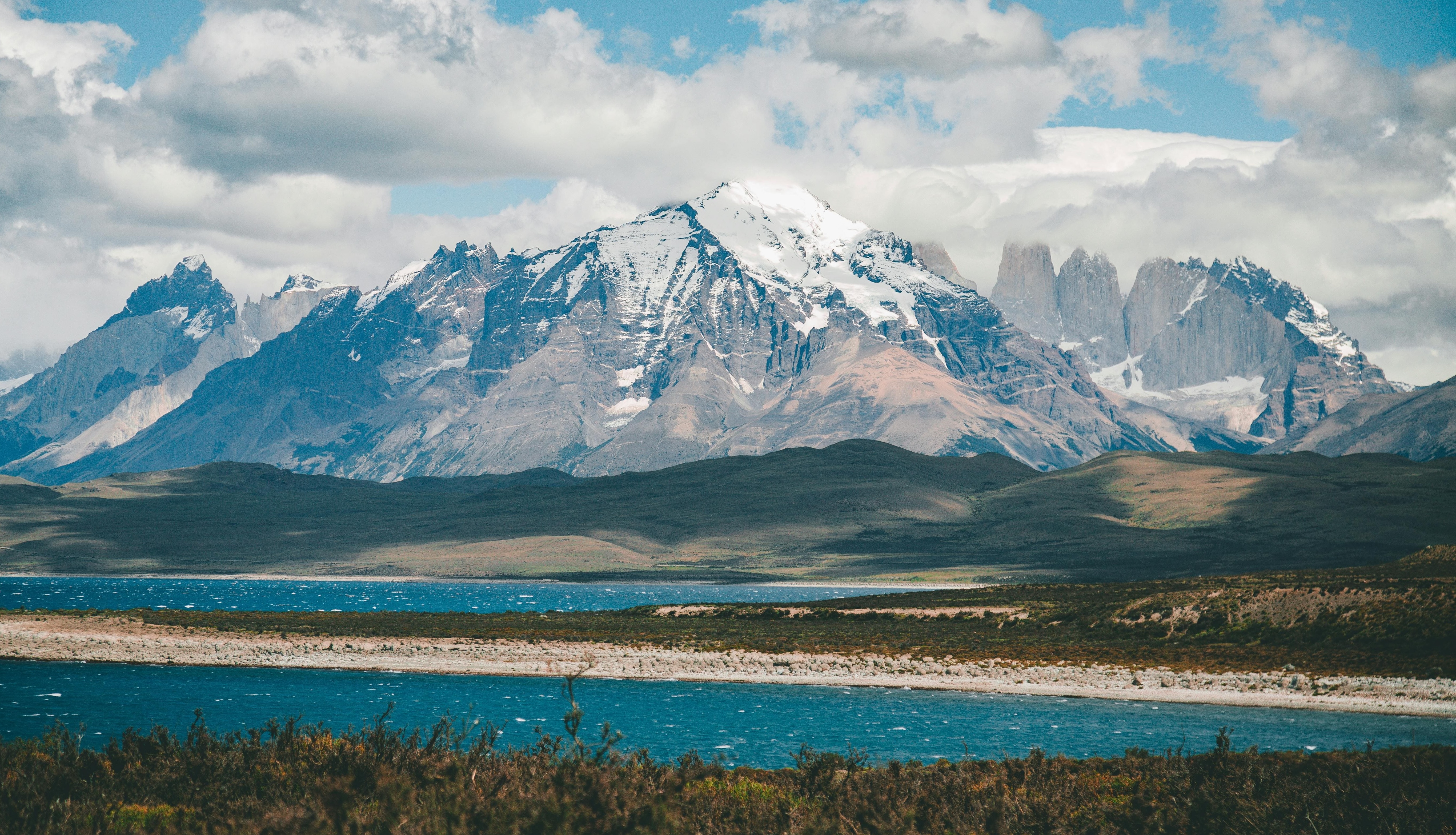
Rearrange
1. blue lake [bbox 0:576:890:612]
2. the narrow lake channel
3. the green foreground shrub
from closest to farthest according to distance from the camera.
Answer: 1. the green foreground shrub
2. the narrow lake channel
3. blue lake [bbox 0:576:890:612]

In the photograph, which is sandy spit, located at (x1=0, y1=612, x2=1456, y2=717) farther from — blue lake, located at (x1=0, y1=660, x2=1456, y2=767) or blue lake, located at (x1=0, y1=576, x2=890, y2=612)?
blue lake, located at (x1=0, y1=576, x2=890, y2=612)

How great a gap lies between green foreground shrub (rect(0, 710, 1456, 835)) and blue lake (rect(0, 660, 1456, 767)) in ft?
48.2

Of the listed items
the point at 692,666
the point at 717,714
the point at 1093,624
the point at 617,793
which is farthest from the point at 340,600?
the point at 617,793

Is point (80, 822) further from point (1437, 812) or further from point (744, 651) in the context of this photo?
point (744, 651)

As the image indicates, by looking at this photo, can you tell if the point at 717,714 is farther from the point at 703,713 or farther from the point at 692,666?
the point at 692,666

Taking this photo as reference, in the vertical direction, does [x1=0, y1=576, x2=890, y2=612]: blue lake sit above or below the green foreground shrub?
below

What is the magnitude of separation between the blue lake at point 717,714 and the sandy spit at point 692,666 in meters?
1.82

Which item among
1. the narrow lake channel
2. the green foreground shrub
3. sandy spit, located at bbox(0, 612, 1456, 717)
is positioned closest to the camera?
the green foreground shrub

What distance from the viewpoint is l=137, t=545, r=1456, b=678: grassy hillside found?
7188cm

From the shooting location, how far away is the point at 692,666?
75.8 m

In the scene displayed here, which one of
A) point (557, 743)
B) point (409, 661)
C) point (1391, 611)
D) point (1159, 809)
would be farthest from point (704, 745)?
point (1391, 611)

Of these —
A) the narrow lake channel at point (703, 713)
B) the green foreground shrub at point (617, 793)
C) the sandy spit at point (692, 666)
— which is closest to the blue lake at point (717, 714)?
the narrow lake channel at point (703, 713)

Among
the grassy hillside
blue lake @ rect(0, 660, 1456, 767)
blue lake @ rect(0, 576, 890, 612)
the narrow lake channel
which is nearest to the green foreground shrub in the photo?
Result: the narrow lake channel

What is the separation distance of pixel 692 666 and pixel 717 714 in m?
17.5
